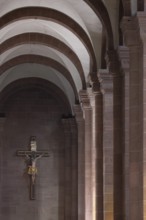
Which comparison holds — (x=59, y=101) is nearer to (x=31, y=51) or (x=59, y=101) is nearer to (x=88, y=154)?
(x=31, y=51)

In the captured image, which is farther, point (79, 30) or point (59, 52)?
point (59, 52)

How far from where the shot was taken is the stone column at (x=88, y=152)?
2706 cm

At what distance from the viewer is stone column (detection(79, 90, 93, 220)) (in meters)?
27.1

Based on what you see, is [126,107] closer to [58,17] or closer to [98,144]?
[98,144]

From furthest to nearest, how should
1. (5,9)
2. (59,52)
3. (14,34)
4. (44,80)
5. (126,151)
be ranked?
(44,80) < (59,52) < (14,34) < (5,9) < (126,151)

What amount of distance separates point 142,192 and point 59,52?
48.5 ft

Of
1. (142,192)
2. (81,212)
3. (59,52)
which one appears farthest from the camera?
(81,212)

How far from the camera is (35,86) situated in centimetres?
3456

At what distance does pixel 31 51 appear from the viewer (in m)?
29.9

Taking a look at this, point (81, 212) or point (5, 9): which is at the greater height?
point (5, 9)

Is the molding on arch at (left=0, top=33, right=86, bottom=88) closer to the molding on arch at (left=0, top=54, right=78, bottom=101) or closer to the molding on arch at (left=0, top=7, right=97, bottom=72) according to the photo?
the molding on arch at (left=0, top=7, right=97, bottom=72)

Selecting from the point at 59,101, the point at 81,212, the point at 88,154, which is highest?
the point at 59,101

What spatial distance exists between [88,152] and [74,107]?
4292 mm

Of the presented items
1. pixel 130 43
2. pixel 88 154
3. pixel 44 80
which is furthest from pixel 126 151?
pixel 44 80
